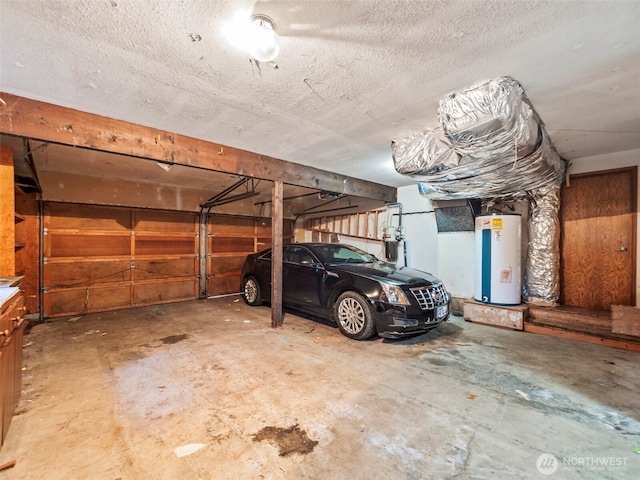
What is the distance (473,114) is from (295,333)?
3145 millimetres

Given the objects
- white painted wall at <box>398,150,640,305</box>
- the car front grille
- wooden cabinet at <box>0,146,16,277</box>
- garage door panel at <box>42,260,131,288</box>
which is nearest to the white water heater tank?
white painted wall at <box>398,150,640,305</box>

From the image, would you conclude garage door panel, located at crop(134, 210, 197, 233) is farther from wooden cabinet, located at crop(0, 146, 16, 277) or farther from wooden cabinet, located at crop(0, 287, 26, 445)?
wooden cabinet, located at crop(0, 287, 26, 445)

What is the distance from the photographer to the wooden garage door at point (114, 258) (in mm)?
4770

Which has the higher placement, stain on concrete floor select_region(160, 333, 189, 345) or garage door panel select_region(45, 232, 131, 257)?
garage door panel select_region(45, 232, 131, 257)

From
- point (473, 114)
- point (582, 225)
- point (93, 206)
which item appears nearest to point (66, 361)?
point (93, 206)

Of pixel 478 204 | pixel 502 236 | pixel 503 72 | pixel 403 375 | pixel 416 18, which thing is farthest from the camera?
pixel 478 204

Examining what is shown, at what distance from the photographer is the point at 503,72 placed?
193 centimetres

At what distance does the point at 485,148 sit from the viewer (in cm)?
239

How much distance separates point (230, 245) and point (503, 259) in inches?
222

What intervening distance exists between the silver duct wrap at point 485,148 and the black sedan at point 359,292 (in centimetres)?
134

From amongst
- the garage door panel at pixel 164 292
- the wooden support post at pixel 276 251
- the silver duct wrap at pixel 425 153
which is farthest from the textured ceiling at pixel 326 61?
the garage door panel at pixel 164 292

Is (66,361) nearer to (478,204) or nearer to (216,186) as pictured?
(216,186)

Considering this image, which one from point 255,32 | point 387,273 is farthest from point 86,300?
point 255,32

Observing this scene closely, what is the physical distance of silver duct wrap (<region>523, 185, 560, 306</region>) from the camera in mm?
3832
